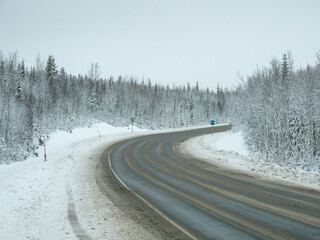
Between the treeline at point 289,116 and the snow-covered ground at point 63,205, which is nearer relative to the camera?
the snow-covered ground at point 63,205

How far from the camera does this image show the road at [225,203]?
17.9 ft

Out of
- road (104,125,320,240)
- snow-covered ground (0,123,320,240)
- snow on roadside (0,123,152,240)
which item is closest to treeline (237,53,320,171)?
snow-covered ground (0,123,320,240)

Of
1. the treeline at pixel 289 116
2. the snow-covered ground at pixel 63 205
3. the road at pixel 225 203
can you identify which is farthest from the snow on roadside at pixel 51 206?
the treeline at pixel 289 116

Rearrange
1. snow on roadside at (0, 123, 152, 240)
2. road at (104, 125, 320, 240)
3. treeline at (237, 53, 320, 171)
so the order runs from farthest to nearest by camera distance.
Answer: treeline at (237, 53, 320, 171) → road at (104, 125, 320, 240) → snow on roadside at (0, 123, 152, 240)

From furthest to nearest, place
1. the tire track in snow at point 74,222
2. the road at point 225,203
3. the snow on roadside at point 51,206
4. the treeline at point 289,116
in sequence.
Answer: the treeline at point 289,116, the road at point 225,203, the snow on roadside at point 51,206, the tire track in snow at point 74,222

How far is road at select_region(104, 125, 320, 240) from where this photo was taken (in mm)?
5457

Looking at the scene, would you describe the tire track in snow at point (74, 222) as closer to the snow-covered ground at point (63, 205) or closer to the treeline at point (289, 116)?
the snow-covered ground at point (63, 205)

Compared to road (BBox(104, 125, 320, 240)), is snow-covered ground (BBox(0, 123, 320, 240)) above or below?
above

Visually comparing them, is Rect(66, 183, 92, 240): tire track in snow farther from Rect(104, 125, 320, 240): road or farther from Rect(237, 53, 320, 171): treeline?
Rect(237, 53, 320, 171): treeline

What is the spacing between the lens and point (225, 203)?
7359mm

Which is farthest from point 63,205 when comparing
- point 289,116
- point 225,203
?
point 289,116

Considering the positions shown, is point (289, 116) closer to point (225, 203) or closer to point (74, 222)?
point (225, 203)

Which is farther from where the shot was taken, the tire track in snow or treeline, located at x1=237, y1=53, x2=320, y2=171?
treeline, located at x1=237, y1=53, x2=320, y2=171

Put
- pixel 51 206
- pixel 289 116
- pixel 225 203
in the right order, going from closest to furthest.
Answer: pixel 51 206
pixel 225 203
pixel 289 116
